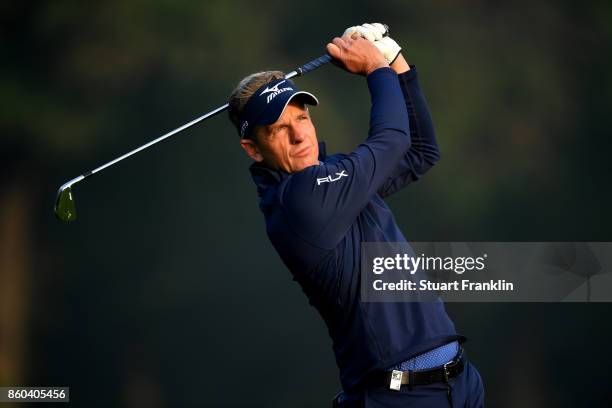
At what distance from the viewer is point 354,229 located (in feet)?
6.24

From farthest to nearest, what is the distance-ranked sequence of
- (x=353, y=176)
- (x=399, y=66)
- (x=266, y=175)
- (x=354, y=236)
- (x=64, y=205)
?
(x=64, y=205) → (x=399, y=66) → (x=266, y=175) → (x=354, y=236) → (x=353, y=176)

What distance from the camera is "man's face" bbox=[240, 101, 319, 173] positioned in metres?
1.97

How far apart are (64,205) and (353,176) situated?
1.05 m

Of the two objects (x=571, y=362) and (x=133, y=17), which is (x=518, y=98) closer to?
(x=571, y=362)

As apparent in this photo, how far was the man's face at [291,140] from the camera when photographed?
1971 mm

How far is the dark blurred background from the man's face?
193 centimetres

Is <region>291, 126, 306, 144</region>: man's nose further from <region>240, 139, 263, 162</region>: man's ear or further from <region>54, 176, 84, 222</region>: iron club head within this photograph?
<region>54, 176, 84, 222</region>: iron club head

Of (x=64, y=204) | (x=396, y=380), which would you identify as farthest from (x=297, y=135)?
(x=64, y=204)

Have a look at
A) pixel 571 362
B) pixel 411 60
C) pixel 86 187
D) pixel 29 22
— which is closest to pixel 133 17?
pixel 29 22

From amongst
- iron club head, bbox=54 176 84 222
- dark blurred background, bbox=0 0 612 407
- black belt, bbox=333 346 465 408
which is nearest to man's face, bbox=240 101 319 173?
black belt, bbox=333 346 465 408

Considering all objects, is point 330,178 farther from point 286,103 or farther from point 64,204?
point 64,204

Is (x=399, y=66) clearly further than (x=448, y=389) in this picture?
Yes

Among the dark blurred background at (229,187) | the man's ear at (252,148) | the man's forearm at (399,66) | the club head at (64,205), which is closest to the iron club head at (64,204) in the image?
the club head at (64,205)

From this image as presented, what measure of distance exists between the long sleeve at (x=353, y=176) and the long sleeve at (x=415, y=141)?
33 cm
